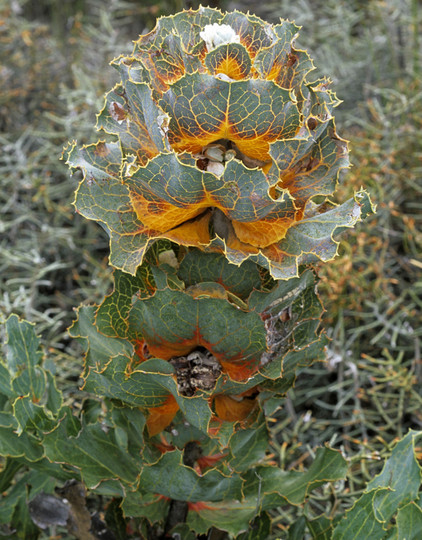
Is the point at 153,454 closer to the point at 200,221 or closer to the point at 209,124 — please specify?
the point at 200,221

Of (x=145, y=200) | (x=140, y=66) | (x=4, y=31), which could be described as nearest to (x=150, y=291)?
(x=145, y=200)

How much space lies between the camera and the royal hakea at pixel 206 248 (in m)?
0.68

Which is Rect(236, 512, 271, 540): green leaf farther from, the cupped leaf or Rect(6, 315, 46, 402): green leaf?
the cupped leaf

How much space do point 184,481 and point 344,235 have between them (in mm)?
915

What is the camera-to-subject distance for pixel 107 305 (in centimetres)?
82

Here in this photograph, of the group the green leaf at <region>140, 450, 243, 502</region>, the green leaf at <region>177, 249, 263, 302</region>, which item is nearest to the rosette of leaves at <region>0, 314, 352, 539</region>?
the green leaf at <region>140, 450, 243, 502</region>

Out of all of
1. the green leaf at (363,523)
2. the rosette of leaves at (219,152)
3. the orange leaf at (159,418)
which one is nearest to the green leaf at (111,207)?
the rosette of leaves at (219,152)

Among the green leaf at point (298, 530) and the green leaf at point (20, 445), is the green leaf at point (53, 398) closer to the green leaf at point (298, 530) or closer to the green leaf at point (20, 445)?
the green leaf at point (20, 445)

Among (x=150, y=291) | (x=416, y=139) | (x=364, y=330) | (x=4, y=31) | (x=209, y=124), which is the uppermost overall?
(x=209, y=124)

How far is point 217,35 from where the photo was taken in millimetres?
710

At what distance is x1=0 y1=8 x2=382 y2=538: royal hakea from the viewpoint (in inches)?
26.7

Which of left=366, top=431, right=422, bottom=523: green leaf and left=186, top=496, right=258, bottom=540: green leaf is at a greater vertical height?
left=366, top=431, right=422, bottom=523: green leaf

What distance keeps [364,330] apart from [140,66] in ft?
3.17

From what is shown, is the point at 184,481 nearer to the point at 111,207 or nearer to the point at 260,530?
the point at 260,530
